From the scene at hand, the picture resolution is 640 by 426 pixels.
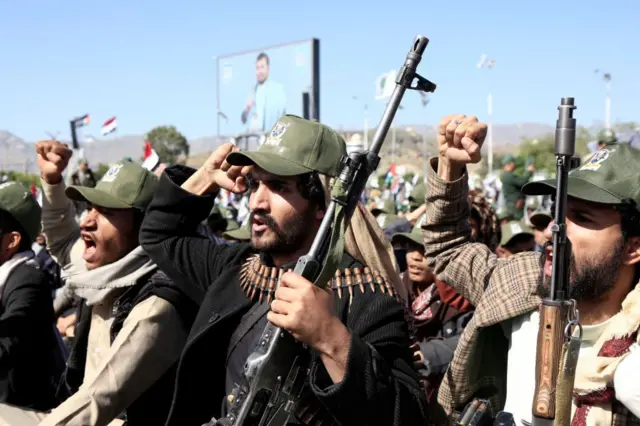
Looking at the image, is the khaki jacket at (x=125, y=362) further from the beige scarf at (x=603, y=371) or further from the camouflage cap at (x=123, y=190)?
the beige scarf at (x=603, y=371)

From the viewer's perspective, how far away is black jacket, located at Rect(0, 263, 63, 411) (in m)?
4.69

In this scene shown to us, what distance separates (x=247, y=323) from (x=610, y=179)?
1407mm

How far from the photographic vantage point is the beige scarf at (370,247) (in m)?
3.19

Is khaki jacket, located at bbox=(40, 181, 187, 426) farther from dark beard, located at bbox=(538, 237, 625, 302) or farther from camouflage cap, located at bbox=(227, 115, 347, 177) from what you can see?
dark beard, located at bbox=(538, 237, 625, 302)

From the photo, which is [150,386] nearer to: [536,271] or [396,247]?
[536,271]

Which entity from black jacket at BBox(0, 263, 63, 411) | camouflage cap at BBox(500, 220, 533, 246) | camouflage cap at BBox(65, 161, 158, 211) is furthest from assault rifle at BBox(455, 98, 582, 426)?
camouflage cap at BBox(500, 220, 533, 246)

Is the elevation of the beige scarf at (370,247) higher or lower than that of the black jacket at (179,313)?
higher

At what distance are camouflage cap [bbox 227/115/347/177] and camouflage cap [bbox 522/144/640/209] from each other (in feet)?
2.68

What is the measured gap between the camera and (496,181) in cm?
1873

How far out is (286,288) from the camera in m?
2.40

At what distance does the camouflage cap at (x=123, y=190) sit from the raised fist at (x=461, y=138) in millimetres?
1952

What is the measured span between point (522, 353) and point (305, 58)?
2832cm

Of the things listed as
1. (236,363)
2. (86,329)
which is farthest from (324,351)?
(86,329)

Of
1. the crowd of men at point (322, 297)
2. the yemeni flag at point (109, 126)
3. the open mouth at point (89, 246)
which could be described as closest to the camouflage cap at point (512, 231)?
the crowd of men at point (322, 297)
